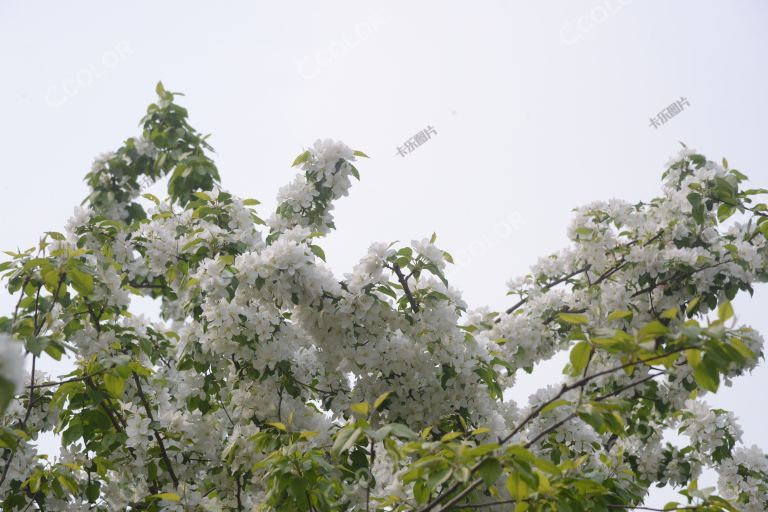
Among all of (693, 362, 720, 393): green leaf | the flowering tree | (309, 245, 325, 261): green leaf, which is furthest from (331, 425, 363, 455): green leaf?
(309, 245, 325, 261): green leaf

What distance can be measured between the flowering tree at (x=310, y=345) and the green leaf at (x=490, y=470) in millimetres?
518

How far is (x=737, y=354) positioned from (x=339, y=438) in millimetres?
1035

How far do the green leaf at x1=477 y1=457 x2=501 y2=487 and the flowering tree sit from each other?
52cm

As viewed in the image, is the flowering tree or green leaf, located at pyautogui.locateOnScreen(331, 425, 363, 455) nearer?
green leaf, located at pyautogui.locateOnScreen(331, 425, 363, 455)

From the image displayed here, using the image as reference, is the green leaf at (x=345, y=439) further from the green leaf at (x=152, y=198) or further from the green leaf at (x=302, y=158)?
the green leaf at (x=152, y=198)

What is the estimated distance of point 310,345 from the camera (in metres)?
3.53

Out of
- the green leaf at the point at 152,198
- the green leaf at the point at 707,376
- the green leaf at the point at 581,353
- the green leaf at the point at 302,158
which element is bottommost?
the green leaf at the point at 707,376

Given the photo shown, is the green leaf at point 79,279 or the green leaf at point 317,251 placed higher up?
the green leaf at point 317,251

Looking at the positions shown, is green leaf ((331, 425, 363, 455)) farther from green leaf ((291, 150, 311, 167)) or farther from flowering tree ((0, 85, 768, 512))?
green leaf ((291, 150, 311, 167))

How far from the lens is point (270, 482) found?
7.56 feet

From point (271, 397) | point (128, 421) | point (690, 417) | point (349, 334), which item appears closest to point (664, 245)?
point (690, 417)

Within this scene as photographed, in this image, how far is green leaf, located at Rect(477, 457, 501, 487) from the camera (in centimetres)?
160

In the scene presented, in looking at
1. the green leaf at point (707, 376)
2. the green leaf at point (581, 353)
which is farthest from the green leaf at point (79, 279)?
the green leaf at point (707, 376)

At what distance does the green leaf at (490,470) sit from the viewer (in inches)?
63.0
